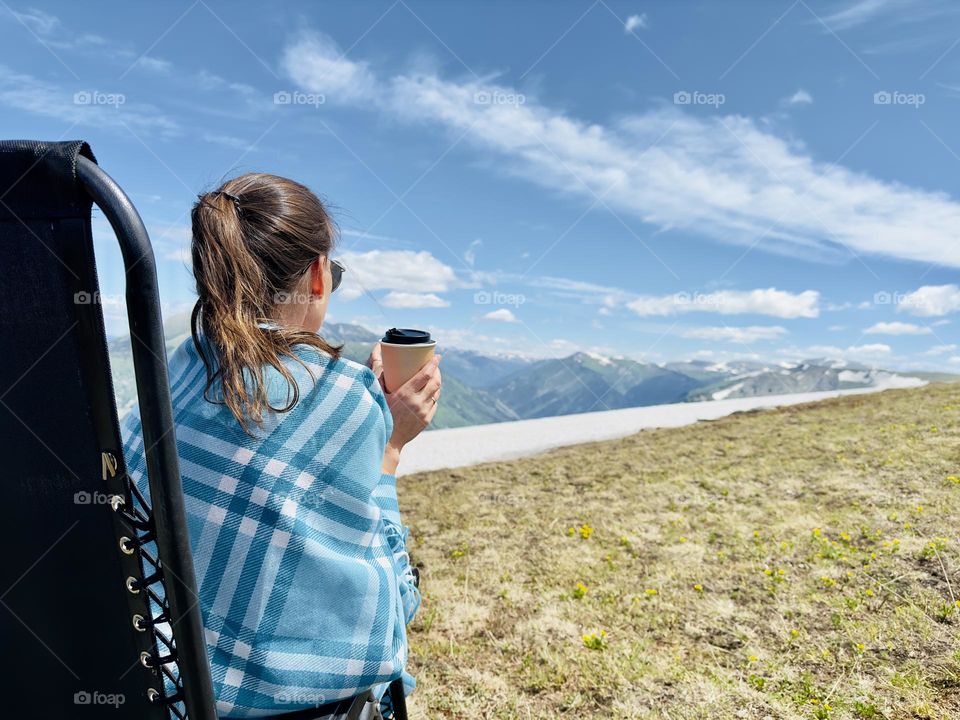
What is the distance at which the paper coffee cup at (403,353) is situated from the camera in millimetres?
1644

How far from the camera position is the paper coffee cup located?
1.64 meters

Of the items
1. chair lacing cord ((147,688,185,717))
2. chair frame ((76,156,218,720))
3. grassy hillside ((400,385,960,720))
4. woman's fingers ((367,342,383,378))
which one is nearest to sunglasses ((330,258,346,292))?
woman's fingers ((367,342,383,378))

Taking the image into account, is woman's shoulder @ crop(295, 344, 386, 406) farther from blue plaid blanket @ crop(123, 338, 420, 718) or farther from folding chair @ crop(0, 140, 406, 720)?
folding chair @ crop(0, 140, 406, 720)

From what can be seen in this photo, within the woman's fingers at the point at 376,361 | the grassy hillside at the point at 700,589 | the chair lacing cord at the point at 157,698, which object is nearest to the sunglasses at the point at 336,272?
the woman's fingers at the point at 376,361

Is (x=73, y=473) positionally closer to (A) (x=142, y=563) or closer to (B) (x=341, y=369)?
(A) (x=142, y=563)

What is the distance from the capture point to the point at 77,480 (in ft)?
2.69

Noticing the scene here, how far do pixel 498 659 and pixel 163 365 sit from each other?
3.16 metres

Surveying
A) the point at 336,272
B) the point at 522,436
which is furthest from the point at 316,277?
the point at 522,436

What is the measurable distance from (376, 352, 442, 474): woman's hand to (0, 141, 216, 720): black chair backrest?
77 centimetres

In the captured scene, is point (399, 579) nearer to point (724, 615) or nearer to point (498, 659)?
point (498, 659)

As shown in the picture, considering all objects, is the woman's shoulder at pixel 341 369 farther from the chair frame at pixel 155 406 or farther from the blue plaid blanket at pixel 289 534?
the chair frame at pixel 155 406

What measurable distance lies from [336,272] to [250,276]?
34 centimetres

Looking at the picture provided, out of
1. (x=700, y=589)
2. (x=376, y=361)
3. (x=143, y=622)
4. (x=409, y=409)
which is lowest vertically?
(x=700, y=589)

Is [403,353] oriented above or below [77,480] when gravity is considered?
above
